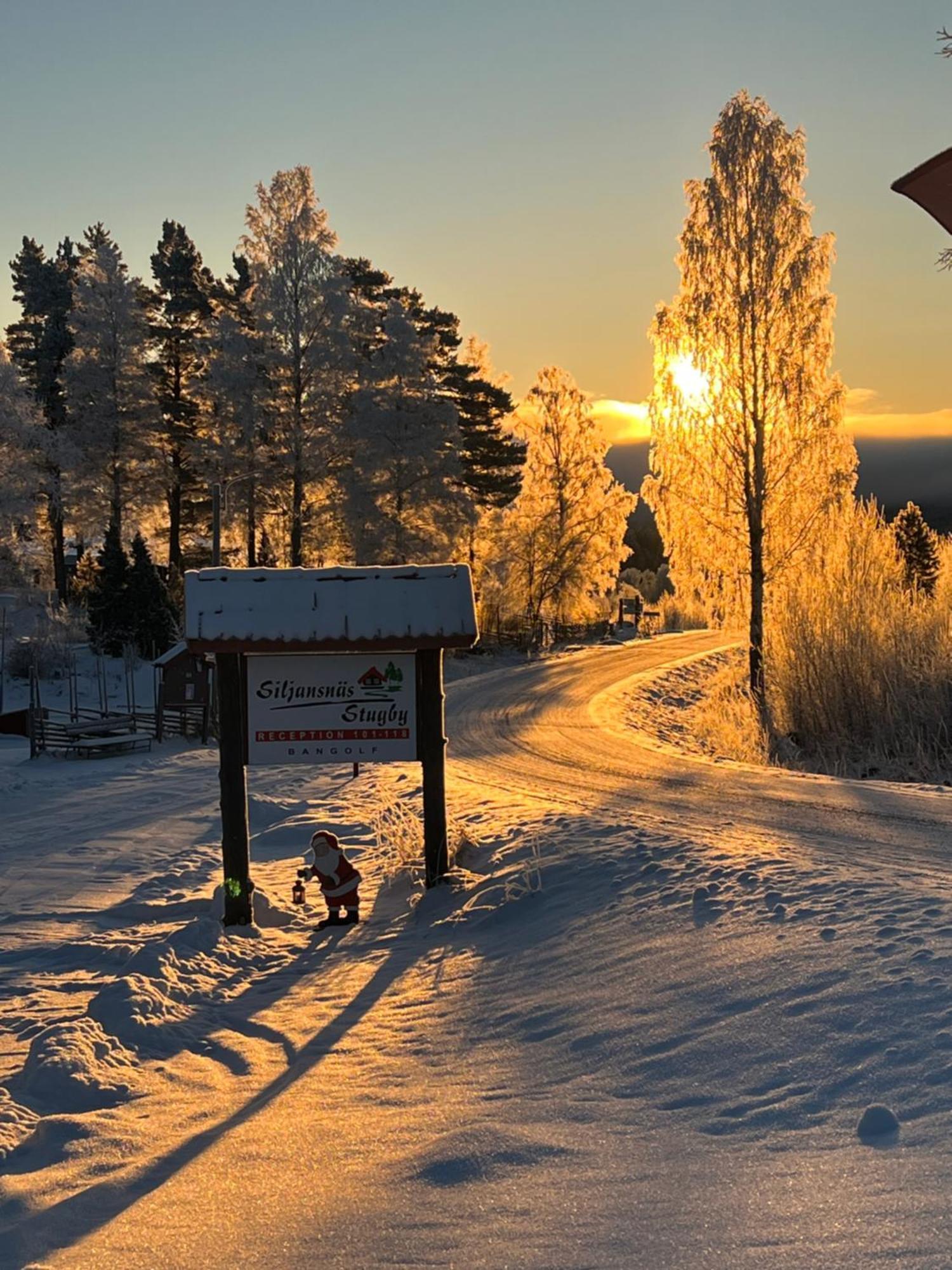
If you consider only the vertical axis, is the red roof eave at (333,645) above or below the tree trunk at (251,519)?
below

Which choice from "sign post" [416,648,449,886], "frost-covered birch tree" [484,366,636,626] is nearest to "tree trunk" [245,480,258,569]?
"frost-covered birch tree" [484,366,636,626]

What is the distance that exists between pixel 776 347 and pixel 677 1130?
79.8 feet

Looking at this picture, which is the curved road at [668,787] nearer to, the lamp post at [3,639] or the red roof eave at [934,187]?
the red roof eave at [934,187]

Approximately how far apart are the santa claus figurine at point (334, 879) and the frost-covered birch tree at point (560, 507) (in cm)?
3642

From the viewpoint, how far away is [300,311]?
124 feet

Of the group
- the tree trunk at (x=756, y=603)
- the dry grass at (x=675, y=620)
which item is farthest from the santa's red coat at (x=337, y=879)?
the dry grass at (x=675, y=620)

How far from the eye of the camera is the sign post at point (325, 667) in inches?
368

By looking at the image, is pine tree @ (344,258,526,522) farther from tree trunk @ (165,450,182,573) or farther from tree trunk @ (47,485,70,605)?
tree trunk @ (47,485,70,605)

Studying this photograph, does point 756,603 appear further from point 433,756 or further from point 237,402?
point 237,402

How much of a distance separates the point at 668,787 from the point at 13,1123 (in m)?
10.1

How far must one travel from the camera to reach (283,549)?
4353 centimetres

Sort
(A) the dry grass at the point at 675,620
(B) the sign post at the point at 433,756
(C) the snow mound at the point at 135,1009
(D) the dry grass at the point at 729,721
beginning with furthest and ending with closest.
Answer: (A) the dry grass at the point at 675,620 → (D) the dry grass at the point at 729,721 → (B) the sign post at the point at 433,756 → (C) the snow mound at the point at 135,1009

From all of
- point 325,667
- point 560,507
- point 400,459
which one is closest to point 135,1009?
point 325,667

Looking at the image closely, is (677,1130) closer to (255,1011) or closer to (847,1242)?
(847,1242)
